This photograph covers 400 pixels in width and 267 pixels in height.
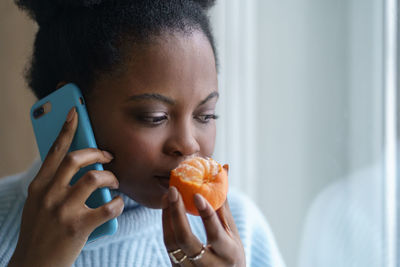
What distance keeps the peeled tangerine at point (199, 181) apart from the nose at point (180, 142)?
0.03 m

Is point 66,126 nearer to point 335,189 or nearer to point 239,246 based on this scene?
point 239,246

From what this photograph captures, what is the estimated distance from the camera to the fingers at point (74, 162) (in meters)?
0.65

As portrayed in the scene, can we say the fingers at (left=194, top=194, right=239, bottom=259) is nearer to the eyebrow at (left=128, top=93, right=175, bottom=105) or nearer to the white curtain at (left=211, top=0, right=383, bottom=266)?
the eyebrow at (left=128, top=93, right=175, bottom=105)

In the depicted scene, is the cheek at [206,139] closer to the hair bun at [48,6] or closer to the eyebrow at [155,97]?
the eyebrow at [155,97]

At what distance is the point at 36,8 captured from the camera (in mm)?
839

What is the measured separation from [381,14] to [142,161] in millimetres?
655

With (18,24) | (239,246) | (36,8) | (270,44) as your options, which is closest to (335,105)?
(270,44)

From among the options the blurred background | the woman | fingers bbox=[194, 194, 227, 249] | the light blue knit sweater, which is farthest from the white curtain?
fingers bbox=[194, 194, 227, 249]

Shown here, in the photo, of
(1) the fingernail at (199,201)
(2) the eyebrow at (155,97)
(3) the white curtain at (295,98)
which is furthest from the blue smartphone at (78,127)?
(3) the white curtain at (295,98)

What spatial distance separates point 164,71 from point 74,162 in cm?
24

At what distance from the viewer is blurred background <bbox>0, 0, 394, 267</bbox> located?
2.96ft

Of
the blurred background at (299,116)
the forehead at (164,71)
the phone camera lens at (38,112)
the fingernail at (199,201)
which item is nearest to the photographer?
the fingernail at (199,201)

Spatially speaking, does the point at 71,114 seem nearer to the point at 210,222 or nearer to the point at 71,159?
the point at 71,159

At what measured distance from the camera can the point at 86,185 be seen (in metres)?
0.65
